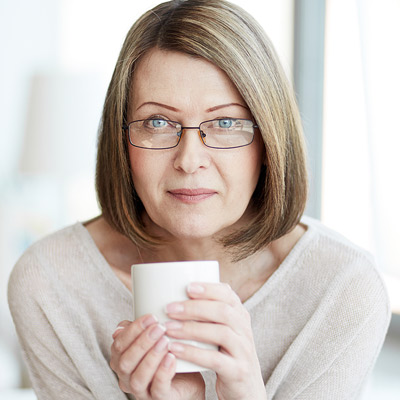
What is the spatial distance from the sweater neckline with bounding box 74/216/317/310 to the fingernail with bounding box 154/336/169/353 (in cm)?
50

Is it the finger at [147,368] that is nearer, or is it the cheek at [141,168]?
the finger at [147,368]

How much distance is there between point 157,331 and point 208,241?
1.85ft

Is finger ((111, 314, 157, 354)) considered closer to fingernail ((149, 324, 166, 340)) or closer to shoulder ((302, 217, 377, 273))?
fingernail ((149, 324, 166, 340))

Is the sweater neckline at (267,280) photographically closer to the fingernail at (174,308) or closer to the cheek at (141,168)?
the cheek at (141,168)

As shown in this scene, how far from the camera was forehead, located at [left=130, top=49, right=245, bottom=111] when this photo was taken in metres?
1.18

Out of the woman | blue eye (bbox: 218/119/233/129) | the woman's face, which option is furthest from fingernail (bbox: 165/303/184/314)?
blue eye (bbox: 218/119/233/129)

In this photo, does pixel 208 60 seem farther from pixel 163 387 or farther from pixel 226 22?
pixel 163 387

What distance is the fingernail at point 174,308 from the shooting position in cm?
91

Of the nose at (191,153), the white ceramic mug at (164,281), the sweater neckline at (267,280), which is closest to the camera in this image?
the white ceramic mug at (164,281)

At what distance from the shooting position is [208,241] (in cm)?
146

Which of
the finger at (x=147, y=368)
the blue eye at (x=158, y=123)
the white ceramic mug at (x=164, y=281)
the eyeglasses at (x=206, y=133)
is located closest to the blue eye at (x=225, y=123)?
the eyeglasses at (x=206, y=133)

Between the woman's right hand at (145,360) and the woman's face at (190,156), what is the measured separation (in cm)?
31

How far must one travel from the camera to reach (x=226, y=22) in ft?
4.03

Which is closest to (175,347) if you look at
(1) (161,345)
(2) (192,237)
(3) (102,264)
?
(1) (161,345)
